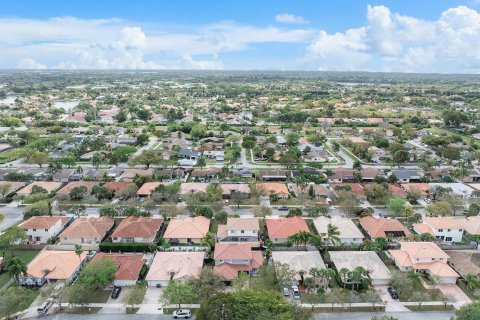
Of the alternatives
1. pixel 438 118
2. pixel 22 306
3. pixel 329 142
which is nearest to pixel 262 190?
pixel 22 306

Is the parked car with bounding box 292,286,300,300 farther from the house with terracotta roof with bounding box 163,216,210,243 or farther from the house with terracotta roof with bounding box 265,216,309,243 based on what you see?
the house with terracotta roof with bounding box 163,216,210,243

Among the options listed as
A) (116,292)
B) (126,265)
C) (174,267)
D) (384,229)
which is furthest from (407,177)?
(116,292)

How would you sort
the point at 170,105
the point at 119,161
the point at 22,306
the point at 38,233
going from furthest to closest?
the point at 170,105, the point at 119,161, the point at 38,233, the point at 22,306

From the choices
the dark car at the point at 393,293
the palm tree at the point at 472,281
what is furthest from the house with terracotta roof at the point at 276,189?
the palm tree at the point at 472,281

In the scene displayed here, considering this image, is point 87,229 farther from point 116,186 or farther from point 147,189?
point 116,186

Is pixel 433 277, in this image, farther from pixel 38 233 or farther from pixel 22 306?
pixel 38 233

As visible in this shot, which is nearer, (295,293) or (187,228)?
(295,293)
